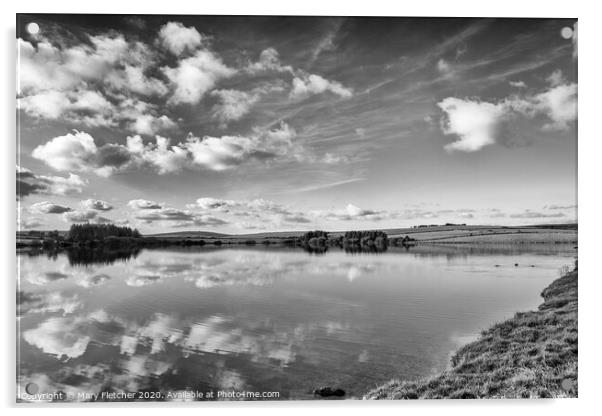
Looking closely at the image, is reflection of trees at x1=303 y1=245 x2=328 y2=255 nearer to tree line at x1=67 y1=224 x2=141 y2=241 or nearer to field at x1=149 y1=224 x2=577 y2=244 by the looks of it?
field at x1=149 y1=224 x2=577 y2=244

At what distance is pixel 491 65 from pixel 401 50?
158 centimetres

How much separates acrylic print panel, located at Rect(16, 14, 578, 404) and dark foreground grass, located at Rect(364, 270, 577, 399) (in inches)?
1.0

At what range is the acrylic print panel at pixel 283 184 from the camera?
225 inches

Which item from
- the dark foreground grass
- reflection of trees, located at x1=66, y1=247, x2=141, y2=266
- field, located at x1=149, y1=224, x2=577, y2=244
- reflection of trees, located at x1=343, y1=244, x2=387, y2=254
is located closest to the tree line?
reflection of trees, located at x1=66, y1=247, x2=141, y2=266

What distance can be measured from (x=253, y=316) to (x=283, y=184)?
2.74 metres

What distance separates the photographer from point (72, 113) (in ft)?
21.4

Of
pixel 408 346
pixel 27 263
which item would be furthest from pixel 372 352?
pixel 27 263

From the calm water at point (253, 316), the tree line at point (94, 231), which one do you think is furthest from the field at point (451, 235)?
the tree line at point (94, 231)

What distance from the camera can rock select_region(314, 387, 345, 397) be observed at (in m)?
5.20

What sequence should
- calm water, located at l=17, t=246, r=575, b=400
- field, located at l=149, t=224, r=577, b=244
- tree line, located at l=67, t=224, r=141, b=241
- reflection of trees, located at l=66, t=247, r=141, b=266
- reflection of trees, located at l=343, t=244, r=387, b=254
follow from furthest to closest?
reflection of trees, located at l=343, t=244, r=387, b=254 → field, located at l=149, t=224, r=577, b=244 → reflection of trees, located at l=66, t=247, r=141, b=266 → tree line, located at l=67, t=224, r=141, b=241 → calm water, located at l=17, t=246, r=575, b=400

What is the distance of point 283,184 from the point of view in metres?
7.86

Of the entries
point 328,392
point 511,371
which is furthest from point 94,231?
point 511,371
